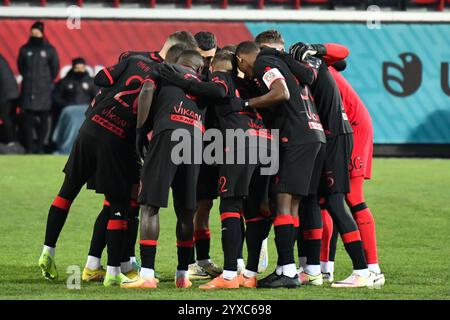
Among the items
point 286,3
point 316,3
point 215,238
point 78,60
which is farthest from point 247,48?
point 316,3

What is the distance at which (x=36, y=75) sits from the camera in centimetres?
2183

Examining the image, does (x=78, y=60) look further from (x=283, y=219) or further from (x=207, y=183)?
(x=283, y=219)

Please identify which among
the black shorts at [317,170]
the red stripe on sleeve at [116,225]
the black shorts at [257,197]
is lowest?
the red stripe on sleeve at [116,225]

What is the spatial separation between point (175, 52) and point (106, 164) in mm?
1049

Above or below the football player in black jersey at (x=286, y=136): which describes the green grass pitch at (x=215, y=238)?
below

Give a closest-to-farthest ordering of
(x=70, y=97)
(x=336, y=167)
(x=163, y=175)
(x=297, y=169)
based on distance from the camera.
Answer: (x=163, y=175) < (x=297, y=169) < (x=336, y=167) < (x=70, y=97)

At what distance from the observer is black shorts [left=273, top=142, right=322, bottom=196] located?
916 cm

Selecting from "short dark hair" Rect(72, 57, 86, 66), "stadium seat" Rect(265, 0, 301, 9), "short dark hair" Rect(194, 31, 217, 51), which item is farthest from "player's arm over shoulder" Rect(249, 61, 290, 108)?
"stadium seat" Rect(265, 0, 301, 9)

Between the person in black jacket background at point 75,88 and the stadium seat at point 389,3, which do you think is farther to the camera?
the stadium seat at point 389,3

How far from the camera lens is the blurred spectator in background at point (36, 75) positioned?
21.7 meters

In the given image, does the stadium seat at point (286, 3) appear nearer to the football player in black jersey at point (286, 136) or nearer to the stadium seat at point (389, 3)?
the stadium seat at point (389, 3)

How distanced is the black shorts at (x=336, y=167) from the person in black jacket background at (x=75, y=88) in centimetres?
1299

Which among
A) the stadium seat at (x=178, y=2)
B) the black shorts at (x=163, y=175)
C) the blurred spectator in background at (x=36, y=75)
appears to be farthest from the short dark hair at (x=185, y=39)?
the stadium seat at (x=178, y=2)

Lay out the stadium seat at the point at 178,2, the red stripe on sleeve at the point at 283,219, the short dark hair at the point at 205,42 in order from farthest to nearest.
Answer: the stadium seat at the point at 178,2 < the short dark hair at the point at 205,42 < the red stripe on sleeve at the point at 283,219
